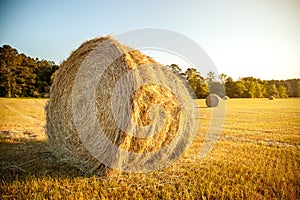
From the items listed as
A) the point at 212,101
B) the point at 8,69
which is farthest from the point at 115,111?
the point at 8,69

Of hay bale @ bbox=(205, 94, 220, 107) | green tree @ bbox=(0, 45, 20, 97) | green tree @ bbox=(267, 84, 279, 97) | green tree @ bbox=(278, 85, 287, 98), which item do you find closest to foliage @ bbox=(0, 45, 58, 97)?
green tree @ bbox=(0, 45, 20, 97)

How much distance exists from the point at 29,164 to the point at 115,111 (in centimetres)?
215

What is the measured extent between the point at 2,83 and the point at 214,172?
42.9 metres

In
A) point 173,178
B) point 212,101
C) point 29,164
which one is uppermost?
point 212,101

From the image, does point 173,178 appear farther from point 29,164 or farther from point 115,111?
point 29,164

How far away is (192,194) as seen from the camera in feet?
9.74

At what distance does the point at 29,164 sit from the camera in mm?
4055

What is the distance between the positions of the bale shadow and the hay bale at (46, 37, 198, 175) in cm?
20

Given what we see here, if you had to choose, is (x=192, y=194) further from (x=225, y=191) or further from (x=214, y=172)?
(x=214, y=172)

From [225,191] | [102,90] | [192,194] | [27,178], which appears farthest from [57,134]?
[225,191]

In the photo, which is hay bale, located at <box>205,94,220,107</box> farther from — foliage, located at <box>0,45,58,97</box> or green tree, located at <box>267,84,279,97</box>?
green tree, located at <box>267,84,279,97</box>

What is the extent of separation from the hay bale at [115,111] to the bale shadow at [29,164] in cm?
20

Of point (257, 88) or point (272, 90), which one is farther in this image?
point (272, 90)

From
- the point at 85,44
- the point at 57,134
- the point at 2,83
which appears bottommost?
the point at 57,134
